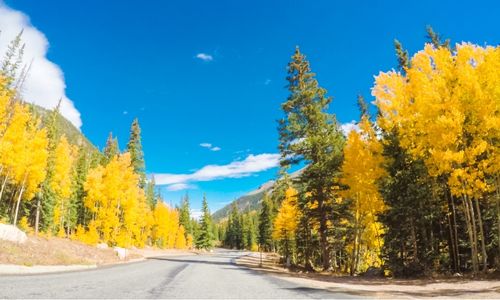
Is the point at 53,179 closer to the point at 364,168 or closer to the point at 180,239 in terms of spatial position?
the point at 364,168

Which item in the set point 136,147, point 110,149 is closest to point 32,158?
point 136,147

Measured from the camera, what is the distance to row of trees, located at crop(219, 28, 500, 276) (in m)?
17.0

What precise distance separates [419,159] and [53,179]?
4212 cm

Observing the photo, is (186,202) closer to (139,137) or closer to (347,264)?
(139,137)

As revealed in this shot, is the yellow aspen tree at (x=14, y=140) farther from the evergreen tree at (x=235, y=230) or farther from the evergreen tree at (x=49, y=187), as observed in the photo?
the evergreen tree at (x=235, y=230)

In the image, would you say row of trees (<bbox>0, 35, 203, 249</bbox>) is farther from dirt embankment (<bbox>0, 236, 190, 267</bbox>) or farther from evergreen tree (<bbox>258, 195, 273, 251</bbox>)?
evergreen tree (<bbox>258, 195, 273, 251</bbox>)

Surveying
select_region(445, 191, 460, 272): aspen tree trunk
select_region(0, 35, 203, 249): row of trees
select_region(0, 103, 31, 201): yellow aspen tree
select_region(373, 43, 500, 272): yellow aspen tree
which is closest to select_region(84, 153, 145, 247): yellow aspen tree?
select_region(0, 35, 203, 249): row of trees

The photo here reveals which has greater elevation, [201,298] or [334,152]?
[334,152]

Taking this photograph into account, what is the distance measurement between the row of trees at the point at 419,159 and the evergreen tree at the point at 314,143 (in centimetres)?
8

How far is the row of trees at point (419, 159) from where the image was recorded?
16969mm

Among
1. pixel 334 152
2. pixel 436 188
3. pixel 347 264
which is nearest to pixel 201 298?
pixel 436 188

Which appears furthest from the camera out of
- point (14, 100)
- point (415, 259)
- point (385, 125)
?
point (14, 100)

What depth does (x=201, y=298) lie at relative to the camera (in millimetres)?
10219

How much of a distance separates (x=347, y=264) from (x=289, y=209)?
34.8 feet
